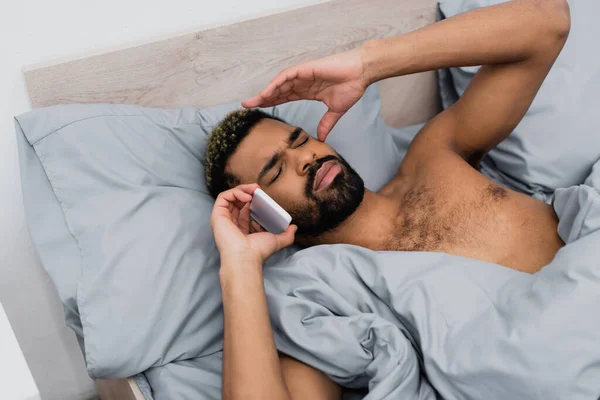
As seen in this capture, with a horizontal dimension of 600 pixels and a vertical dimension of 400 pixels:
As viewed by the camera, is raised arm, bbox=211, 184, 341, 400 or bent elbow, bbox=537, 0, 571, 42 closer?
raised arm, bbox=211, 184, 341, 400

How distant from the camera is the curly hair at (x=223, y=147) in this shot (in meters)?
1.25

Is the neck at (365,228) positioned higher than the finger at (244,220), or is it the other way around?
the finger at (244,220)

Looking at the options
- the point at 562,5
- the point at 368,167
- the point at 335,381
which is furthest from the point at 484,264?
the point at 562,5

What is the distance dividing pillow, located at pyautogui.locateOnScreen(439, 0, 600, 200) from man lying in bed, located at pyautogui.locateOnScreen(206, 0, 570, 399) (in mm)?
122

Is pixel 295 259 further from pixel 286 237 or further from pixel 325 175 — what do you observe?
pixel 325 175

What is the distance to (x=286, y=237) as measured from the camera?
1.17 meters

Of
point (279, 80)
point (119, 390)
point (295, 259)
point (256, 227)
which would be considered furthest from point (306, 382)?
point (279, 80)

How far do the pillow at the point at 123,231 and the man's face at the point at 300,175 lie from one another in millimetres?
131

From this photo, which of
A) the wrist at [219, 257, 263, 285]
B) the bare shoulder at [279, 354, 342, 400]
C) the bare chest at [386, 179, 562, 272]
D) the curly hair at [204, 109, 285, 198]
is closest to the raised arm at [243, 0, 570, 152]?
the curly hair at [204, 109, 285, 198]

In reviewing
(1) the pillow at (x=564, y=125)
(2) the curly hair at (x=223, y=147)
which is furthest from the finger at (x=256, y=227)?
(1) the pillow at (x=564, y=125)

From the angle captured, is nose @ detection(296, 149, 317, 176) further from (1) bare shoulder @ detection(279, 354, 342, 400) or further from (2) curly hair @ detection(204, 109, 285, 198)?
(1) bare shoulder @ detection(279, 354, 342, 400)

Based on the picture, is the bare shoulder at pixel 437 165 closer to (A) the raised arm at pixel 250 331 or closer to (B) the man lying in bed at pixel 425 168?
(B) the man lying in bed at pixel 425 168

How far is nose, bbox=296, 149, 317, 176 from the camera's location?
1209mm

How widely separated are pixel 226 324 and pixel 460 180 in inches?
24.4
